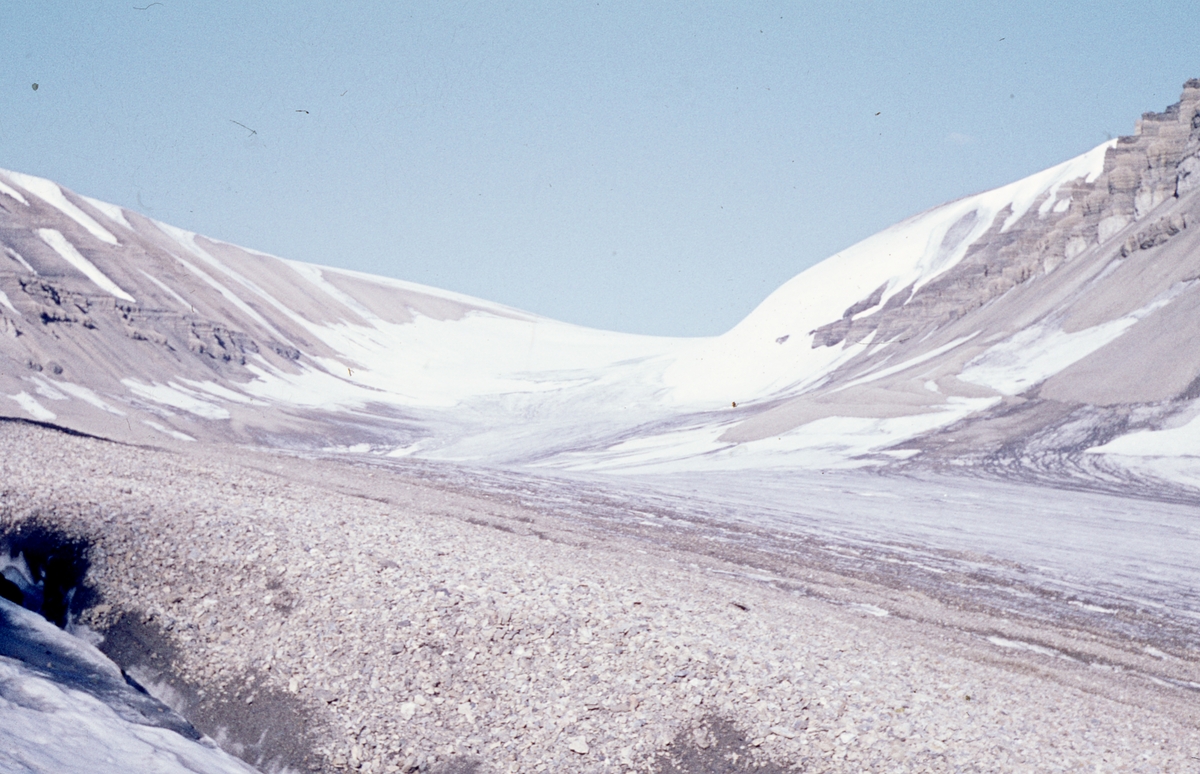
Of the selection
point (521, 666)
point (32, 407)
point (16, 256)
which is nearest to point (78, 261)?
point (16, 256)

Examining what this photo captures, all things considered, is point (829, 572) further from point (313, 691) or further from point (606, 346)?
point (606, 346)

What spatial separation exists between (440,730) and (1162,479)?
76.0 feet

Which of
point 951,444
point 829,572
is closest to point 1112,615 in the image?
point 829,572

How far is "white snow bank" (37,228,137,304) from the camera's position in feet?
213

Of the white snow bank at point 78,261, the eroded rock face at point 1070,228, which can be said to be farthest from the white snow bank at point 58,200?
the eroded rock face at point 1070,228

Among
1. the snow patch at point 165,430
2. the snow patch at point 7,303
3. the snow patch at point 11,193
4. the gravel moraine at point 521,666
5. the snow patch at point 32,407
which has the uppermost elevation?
the snow patch at point 11,193

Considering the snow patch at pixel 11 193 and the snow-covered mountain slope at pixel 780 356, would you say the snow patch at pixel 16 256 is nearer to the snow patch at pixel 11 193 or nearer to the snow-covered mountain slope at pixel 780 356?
the snow-covered mountain slope at pixel 780 356

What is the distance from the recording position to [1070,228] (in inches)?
1921

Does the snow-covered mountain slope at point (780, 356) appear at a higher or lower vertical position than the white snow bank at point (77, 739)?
higher

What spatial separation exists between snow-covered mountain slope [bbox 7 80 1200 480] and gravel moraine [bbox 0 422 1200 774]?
57.2 ft

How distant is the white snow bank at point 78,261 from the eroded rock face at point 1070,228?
1721 inches

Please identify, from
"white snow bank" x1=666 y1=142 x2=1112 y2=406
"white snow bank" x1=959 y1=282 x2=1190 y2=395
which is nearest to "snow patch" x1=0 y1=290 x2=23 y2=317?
"white snow bank" x1=666 y1=142 x2=1112 y2=406

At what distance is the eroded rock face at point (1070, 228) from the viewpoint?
4497 cm

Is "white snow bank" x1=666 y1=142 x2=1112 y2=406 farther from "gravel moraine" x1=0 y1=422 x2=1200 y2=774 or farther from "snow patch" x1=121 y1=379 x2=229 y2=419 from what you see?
"gravel moraine" x1=0 y1=422 x2=1200 y2=774
